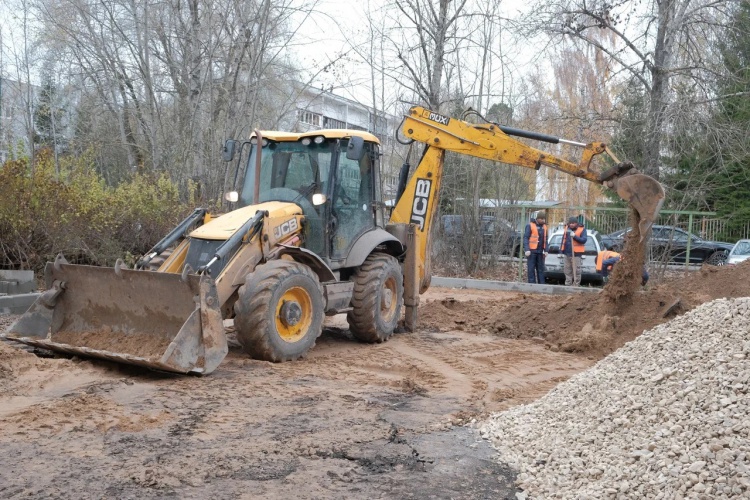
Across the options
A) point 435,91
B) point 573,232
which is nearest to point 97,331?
point 573,232

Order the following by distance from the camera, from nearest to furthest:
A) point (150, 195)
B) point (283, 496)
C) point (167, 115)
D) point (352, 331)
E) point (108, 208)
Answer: point (283, 496) → point (352, 331) → point (108, 208) → point (150, 195) → point (167, 115)

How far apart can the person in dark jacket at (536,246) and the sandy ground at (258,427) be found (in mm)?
8257

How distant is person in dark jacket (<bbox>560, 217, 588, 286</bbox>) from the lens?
1598cm

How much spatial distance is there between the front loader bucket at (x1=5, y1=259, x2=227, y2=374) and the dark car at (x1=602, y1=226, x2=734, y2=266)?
9.67 meters

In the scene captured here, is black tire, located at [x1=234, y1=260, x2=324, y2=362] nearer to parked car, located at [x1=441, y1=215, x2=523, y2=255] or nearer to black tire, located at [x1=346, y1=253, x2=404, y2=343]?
black tire, located at [x1=346, y1=253, x2=404, y2=343]

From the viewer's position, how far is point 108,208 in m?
13.2

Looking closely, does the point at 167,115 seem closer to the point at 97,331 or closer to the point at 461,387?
the point at 97,331

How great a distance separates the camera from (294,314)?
25.6 ft

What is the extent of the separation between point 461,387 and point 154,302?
3056 mm

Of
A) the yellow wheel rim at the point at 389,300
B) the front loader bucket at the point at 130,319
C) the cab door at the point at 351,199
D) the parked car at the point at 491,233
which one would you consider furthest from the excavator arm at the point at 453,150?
the parked car at the point at 491,233

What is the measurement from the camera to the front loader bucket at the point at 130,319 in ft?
21.8

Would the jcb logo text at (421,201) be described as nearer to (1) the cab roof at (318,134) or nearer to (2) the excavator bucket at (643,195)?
(1) the cab roof at (318,134)

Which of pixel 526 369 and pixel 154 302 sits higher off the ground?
pixel 154 302

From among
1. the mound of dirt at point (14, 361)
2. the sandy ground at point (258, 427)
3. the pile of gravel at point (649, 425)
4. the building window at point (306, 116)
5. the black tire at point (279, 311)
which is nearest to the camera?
the pile of gravel at point (649, 425)
